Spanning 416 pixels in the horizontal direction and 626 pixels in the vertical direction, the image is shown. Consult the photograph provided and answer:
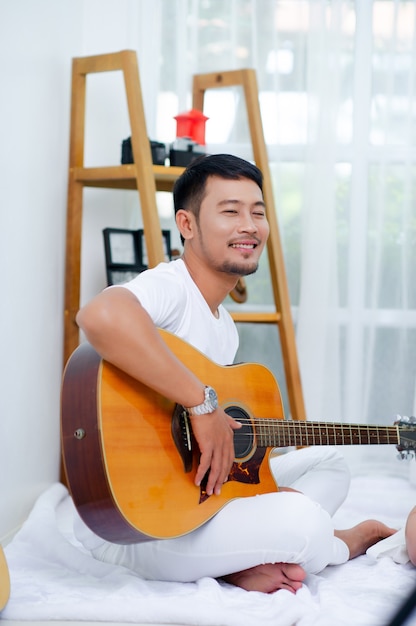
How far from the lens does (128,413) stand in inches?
57.7

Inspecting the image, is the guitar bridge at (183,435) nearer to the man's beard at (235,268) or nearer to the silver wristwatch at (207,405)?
the silver wristwatch at (207,405)

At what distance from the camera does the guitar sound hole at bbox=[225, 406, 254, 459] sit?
Answer: 64.4 inches

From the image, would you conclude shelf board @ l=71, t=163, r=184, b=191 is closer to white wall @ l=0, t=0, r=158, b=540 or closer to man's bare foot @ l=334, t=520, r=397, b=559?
white wall @ l=0, t=0, r=158, b=540

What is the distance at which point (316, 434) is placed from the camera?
1.68m

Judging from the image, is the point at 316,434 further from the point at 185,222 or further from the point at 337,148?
the point at 337,148

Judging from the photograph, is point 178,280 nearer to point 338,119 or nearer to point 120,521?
point 120,521

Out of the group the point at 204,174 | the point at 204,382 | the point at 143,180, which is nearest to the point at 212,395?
the point at 204,382

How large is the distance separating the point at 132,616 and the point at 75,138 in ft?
5.38

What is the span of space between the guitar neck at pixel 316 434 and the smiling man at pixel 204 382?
100mm

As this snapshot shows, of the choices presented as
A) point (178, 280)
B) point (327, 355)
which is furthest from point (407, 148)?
point (178, 280)

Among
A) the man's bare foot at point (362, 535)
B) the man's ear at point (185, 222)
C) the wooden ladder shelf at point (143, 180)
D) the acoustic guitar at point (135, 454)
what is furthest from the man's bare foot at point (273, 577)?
the wooden ladder shelf at point (143, 180)

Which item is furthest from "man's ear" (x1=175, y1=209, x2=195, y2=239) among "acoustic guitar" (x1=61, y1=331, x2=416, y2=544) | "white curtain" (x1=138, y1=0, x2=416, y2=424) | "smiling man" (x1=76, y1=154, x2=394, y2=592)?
"white curtain" (x1=138, y1=0, x2=416, y2=424)

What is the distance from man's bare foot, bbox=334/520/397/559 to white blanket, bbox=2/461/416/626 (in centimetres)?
3

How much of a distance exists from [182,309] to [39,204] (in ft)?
2.96
